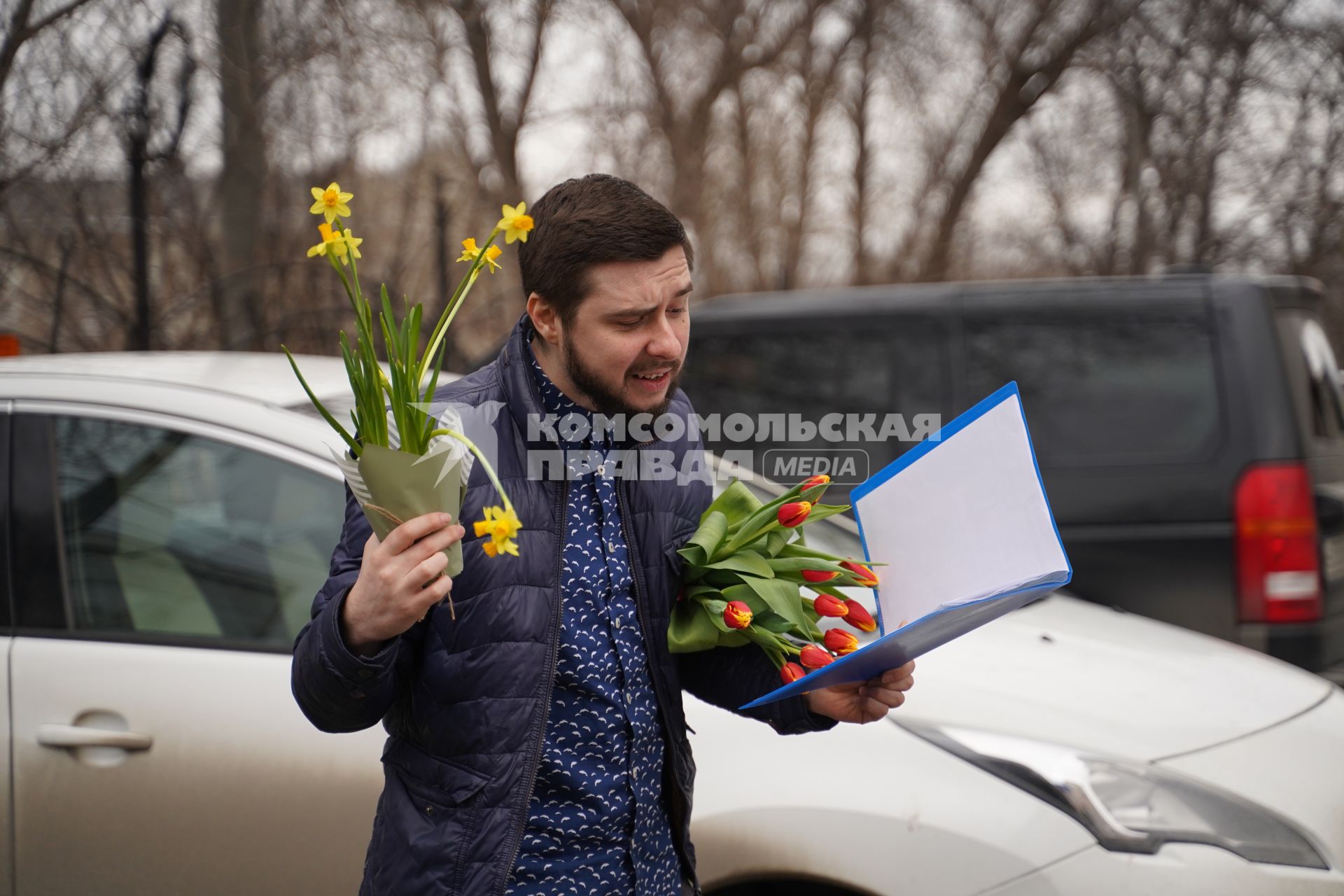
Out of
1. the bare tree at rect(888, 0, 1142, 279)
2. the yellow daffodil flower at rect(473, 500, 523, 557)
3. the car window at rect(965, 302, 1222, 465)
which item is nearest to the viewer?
the yellow daffodil flower at rect(473, 500, 523, 557)

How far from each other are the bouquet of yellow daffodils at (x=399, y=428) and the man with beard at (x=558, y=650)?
0.49 ft

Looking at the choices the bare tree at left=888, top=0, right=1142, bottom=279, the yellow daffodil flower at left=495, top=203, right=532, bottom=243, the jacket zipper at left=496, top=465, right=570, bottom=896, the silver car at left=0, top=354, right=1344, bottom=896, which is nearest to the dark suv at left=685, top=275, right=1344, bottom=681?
the silver car at left=0, top=354, right=1344, bottom=896

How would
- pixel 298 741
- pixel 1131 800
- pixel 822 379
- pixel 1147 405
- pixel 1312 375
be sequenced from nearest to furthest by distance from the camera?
pixel 1131 800
pixel 298 741
pixel 1312 375
pixel 1147 405
pixel 822 379

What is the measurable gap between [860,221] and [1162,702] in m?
14.6

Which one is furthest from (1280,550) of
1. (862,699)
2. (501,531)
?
(501,531)

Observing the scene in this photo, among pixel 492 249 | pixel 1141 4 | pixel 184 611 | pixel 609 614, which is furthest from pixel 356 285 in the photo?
pixel 1141 4

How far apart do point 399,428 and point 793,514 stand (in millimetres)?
659

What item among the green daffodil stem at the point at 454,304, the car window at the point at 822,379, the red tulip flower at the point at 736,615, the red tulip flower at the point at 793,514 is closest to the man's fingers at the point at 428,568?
the green daffodil stem at the point at 454,304

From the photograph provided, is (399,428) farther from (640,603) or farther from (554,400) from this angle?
(640,603)

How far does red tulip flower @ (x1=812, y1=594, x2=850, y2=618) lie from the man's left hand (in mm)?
109

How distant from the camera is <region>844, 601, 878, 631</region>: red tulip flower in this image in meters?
1.69

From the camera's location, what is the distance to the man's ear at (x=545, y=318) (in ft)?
5.32

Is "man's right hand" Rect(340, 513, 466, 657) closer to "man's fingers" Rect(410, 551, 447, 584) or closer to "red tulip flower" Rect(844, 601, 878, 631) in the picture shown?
"man's fingers" Rect(410, 551, 447, 584)

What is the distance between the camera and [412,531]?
1.27 metres
